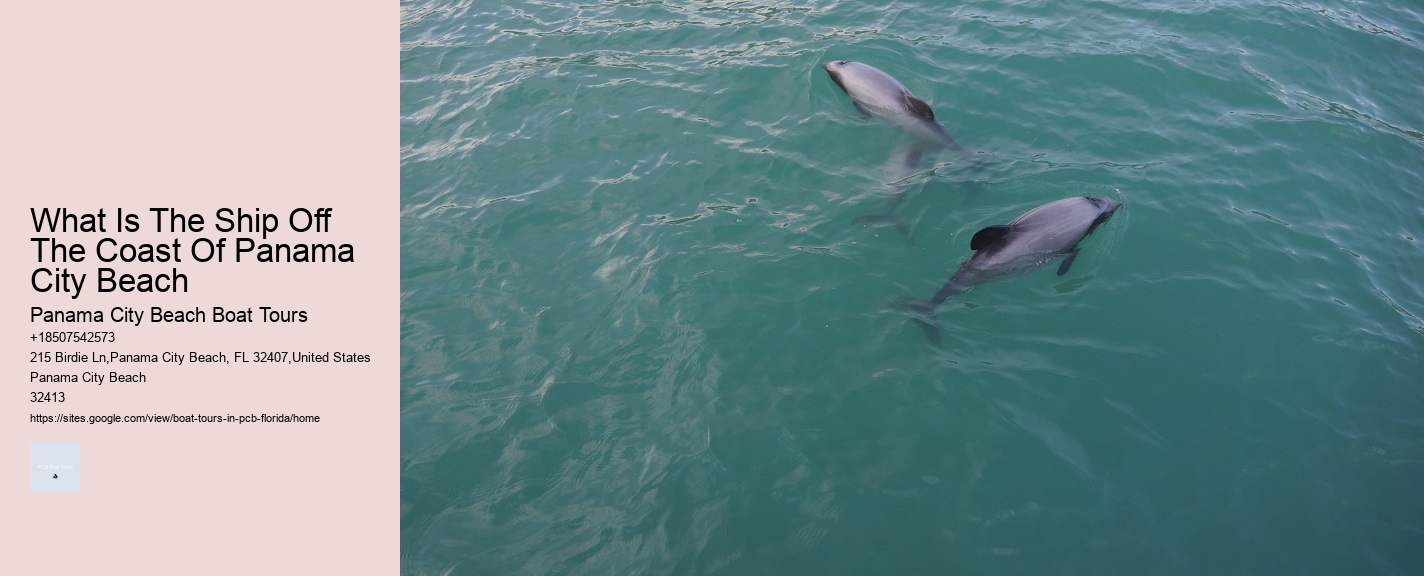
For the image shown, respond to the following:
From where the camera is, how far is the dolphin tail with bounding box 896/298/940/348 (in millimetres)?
8508

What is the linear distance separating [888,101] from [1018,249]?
11.6ft

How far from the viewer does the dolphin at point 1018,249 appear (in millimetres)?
8617

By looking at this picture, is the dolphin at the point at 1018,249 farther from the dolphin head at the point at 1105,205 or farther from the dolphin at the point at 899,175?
A: the dolphin at the point at 899,175

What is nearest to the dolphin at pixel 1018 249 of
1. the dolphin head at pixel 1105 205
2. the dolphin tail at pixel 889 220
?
the dolphin head at pixel 1105 205

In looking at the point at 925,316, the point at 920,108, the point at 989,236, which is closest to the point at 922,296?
the point at 925,316

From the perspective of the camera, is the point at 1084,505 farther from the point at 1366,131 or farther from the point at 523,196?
the point at 1366,131

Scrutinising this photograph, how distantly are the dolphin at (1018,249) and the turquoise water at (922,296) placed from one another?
266 millimetres

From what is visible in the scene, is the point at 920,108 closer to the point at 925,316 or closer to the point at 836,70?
the point at 836,70

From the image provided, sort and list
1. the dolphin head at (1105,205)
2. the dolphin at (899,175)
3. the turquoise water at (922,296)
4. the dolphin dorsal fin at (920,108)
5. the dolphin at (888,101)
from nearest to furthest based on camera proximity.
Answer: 1. the turquoise water at (922,296)
2. the dolphin head at (1105,205)
3. the dolphin at (899,175)
4. the dolphin dorsal fin at (920,108)
5. the dolphin at (888,101)

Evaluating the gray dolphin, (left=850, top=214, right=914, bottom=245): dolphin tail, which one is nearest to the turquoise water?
(left=850, top=214, right=914, bottom=245): dolphin tail

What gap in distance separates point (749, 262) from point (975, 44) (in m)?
6.85

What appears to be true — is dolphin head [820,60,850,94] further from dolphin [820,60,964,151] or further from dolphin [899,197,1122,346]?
dolphin [899,197,1122,346]

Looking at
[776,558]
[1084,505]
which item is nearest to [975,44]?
[1084,505]
